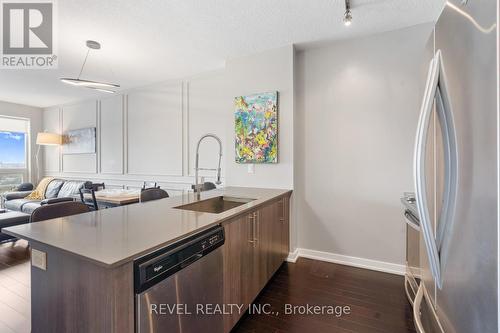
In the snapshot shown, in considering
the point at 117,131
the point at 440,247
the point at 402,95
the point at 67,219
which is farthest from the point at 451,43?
the point at 117,131

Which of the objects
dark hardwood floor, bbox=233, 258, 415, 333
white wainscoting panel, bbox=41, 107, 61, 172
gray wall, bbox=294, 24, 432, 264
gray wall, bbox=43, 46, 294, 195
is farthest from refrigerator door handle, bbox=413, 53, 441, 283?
white wainscoting panel, bbox=41, 107, 61, 172

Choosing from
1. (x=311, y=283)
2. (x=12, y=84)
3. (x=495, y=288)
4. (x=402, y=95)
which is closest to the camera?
(x=495, y=288)

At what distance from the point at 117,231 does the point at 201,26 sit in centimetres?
224

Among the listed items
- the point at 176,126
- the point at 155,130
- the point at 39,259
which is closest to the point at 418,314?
the point at 39,259

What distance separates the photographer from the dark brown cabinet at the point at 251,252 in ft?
5.05

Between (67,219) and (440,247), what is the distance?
6.34 feet

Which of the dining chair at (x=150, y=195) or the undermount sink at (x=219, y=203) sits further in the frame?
the dining chair at (x=150, y=195)

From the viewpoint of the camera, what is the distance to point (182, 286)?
3.76 ft

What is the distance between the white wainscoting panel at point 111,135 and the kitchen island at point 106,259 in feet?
12.0

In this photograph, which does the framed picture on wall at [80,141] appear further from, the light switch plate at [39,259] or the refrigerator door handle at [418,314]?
the refrigerator door handle at [418,314]

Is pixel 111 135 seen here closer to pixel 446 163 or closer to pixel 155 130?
pixel 155 130

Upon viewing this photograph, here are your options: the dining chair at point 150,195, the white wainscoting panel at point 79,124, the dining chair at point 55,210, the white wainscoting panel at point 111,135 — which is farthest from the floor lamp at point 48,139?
the dining chair at point 55,210

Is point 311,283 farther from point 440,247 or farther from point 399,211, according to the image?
point 440,247

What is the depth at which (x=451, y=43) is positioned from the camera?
2.77 ft
